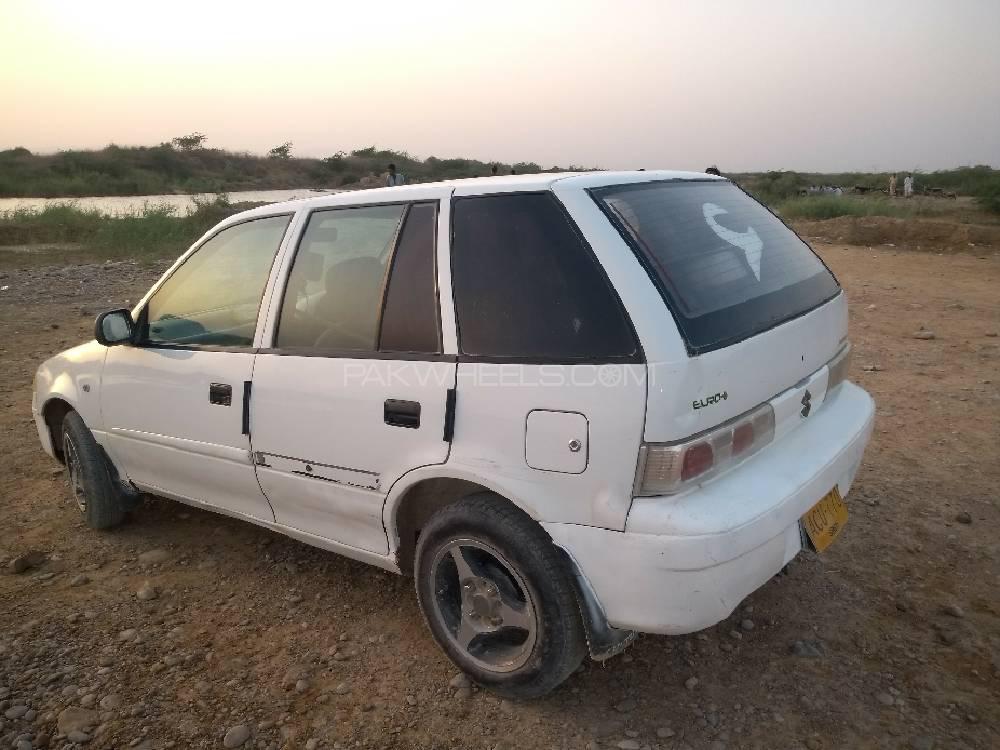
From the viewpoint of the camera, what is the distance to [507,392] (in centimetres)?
221

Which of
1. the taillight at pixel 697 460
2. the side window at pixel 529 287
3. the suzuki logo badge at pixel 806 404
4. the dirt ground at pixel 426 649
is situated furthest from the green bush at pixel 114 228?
the taillight at pixel 697 460

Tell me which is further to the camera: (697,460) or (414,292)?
(414,292)

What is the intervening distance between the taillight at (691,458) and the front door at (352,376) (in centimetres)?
67

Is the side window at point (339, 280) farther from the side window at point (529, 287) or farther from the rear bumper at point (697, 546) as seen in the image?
the rear bumper at point (697, 546)

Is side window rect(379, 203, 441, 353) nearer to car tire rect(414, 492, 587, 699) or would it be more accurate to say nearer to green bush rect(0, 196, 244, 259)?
car tire rect(414, 492, 587, 699)

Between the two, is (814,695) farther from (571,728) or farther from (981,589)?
(981,589)

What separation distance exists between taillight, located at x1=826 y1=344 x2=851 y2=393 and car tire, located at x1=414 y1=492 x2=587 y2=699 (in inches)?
50.0

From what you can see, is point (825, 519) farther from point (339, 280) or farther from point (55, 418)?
point (55, 418)

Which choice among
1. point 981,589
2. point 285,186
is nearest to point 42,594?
point 981,589

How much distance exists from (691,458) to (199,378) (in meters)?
2.13

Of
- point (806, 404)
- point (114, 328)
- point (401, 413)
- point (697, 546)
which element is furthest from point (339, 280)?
point (806, 404)

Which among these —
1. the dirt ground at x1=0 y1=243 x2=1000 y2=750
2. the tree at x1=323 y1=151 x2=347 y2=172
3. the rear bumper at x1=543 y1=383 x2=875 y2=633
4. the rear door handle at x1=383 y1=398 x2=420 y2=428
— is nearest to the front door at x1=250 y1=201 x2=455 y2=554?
the rear door handle at x1=383 y1=398 x2=420 y2=428

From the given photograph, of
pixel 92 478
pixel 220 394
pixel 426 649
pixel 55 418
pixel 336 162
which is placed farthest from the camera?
pixel 336 162

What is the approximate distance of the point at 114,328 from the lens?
133 inches
